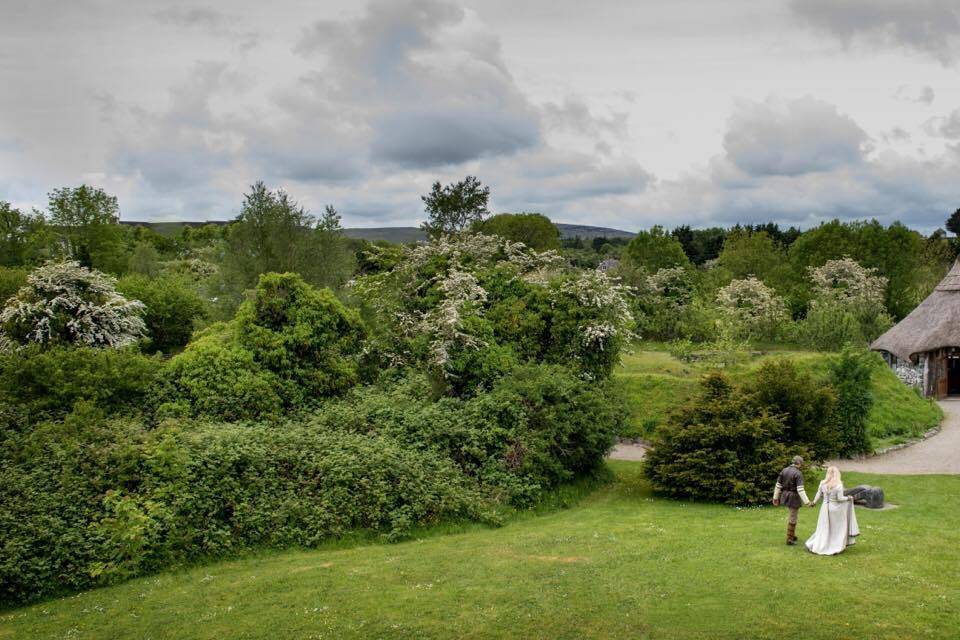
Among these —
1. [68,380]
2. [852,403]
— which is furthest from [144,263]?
[852,403]

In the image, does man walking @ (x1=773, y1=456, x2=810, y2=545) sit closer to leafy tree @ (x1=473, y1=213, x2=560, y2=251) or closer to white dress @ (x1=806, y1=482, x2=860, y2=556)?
white dress @ (x1=806, y1=482, x2=860, y2=556)

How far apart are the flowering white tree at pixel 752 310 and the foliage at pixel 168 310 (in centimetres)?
2927

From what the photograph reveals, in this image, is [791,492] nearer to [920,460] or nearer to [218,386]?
[920,460]

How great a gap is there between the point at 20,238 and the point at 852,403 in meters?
52.4

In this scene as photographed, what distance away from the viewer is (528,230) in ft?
241

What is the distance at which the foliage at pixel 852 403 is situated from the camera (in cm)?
2486

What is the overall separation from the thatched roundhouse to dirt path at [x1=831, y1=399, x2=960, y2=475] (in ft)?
21.9

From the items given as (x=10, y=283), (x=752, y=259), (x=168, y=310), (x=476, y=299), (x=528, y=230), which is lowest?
(x=168, y=310)

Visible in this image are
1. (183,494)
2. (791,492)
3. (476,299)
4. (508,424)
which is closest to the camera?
(791,492)

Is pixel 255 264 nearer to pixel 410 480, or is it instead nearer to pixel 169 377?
pixel 169 377

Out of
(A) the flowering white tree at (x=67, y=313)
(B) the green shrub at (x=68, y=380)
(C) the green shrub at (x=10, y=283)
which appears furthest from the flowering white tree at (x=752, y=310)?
(C) the green shrub at (x=10, y=283)

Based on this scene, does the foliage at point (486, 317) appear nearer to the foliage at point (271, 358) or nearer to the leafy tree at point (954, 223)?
the foliage at point (271, 358)

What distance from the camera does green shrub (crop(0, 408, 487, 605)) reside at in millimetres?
13688

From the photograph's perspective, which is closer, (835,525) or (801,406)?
(835,525)
